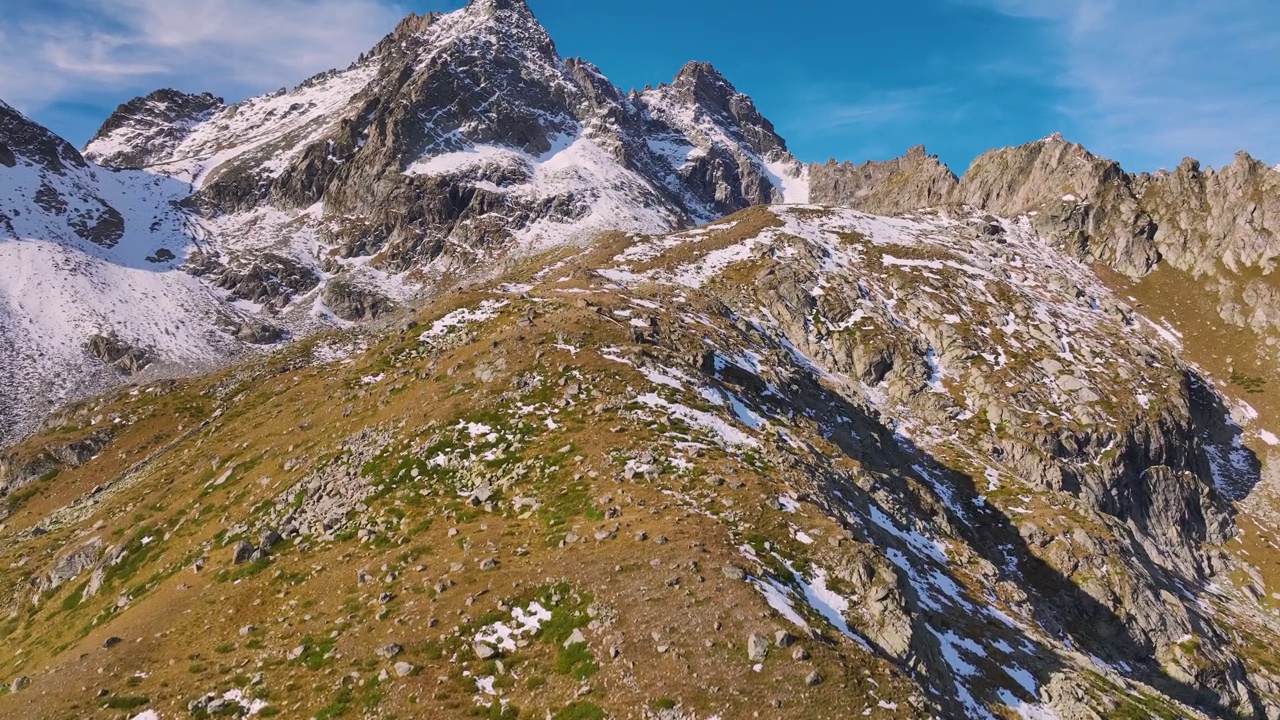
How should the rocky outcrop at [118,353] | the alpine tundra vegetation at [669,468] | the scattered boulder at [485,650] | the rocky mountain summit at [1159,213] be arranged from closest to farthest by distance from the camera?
the scattered boulder at [485,650]
the alpine tundra vegetation at [669,468]
the rocky outcrop at [118,353]
the rocky mountain summit at [1159,213]

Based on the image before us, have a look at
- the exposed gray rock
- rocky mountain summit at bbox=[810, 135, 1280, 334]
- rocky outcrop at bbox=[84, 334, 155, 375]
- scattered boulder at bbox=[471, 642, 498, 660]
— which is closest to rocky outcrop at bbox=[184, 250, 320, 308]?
rocky outcrop at bbox=[84, 334, 155, 375]

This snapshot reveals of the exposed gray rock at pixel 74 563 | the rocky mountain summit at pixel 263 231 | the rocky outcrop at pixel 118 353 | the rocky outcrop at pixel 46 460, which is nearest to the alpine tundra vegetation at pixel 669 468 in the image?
the rocky outcrop at pixel 46 460

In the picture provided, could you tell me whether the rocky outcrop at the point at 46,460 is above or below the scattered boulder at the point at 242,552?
below

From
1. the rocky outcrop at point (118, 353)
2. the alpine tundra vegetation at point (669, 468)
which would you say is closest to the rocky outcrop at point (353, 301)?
the alpine tundra vegetation at point (669, 468)

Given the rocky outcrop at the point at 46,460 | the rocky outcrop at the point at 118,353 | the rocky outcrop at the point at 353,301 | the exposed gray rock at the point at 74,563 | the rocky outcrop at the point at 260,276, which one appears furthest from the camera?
the rocky outcrop at the point at 260,276

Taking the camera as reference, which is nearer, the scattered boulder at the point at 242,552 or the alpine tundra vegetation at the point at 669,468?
the alpine tundra vegetation at the point at 669,468

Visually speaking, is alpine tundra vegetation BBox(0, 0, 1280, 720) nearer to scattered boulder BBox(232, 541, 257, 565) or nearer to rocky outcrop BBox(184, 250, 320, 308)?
scattered boulder BBox(232, 541, 257, 565)

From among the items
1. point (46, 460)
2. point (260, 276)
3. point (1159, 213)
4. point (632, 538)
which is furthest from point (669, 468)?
point (1159, 213)

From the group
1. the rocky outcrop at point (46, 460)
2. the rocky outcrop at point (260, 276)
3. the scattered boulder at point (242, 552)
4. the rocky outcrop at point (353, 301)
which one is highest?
the rocky outcrop at point (260, 276)

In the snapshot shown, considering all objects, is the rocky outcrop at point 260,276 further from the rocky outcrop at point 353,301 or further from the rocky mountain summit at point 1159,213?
the rocky mountain summit at point 1159,213
